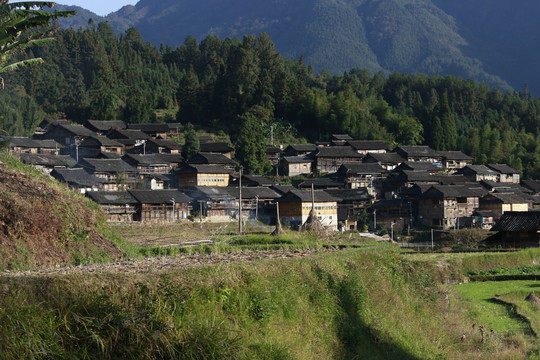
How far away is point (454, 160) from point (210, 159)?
27967mm

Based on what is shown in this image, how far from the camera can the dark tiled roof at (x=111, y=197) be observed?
41.7 m

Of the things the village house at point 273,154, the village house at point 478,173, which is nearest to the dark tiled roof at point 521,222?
the village house at point 478,173

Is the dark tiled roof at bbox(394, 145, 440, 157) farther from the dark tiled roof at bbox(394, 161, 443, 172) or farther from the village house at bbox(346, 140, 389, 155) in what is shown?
the dark tiled roof at bbox(394, 161, 443, 172)

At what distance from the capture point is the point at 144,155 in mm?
56031

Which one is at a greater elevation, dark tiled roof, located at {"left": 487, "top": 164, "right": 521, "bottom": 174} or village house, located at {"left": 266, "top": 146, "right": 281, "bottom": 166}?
village house, located at {"left": 266, "top": 146, "right": 281, "bottom": 166}

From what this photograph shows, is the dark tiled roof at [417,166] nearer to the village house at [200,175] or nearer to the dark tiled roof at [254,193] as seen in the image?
the dark tiled roof at [254,193]

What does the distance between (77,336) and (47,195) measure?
6454 millimetres

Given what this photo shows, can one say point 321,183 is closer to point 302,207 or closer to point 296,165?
point 296,165

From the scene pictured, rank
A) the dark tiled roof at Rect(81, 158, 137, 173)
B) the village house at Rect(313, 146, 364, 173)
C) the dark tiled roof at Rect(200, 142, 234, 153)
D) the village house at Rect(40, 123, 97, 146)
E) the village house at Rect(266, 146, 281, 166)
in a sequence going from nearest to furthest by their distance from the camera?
the dark tiled roof at Rect(81, 158, 137, 173), the dark tiled roof at Rect(200, 142, 234, 153), the village house at Rect(40, 123, 97, 146), the village house at Rect(313, 146, 364, 173), the village house at Rect(266, 146, 281, 166)

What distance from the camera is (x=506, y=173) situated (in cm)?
6606

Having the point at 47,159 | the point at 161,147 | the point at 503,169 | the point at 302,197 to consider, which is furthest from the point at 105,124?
the point at 503,169

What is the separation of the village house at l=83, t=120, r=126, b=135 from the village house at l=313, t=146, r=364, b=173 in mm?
19432

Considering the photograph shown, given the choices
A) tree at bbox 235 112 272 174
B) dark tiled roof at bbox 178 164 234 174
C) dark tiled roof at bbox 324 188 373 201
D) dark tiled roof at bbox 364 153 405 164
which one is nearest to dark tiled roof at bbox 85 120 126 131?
dark tiled roof at bbox 178 164 234 174

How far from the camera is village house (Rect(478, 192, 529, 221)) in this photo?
52.5 meters
